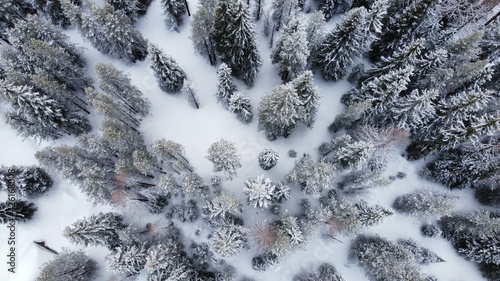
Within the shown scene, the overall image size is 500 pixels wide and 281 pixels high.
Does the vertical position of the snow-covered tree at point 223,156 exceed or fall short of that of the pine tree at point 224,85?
it falls short

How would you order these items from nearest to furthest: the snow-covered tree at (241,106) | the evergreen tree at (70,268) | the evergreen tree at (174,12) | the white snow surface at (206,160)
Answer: the evergreen tree at (70,268)
the snow-covered tree at (241,106)
the white snow surface at (206,160)
the evergreen tree at (174,12)

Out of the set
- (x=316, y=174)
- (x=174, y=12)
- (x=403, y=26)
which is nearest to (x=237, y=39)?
(x=174, y=12)

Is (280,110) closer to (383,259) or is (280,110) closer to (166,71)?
(166,71)

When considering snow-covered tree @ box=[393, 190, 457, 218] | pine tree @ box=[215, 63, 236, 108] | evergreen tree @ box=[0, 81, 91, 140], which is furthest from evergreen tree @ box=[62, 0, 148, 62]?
snow-covered tree @ box=[393, 190, 457, 218]

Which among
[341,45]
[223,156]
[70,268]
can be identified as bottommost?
[70,268]

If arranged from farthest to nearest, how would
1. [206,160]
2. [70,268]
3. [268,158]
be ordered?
[206,160] → [268,158] → [70,268]

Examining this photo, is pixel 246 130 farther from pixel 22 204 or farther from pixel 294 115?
pixel 22 204

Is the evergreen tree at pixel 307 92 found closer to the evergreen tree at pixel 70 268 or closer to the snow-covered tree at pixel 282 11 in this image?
the snow-covered tree at pixel 282 11

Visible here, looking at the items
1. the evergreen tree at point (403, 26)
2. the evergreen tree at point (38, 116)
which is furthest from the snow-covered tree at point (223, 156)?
the evergreen tree at point (403, 26)
